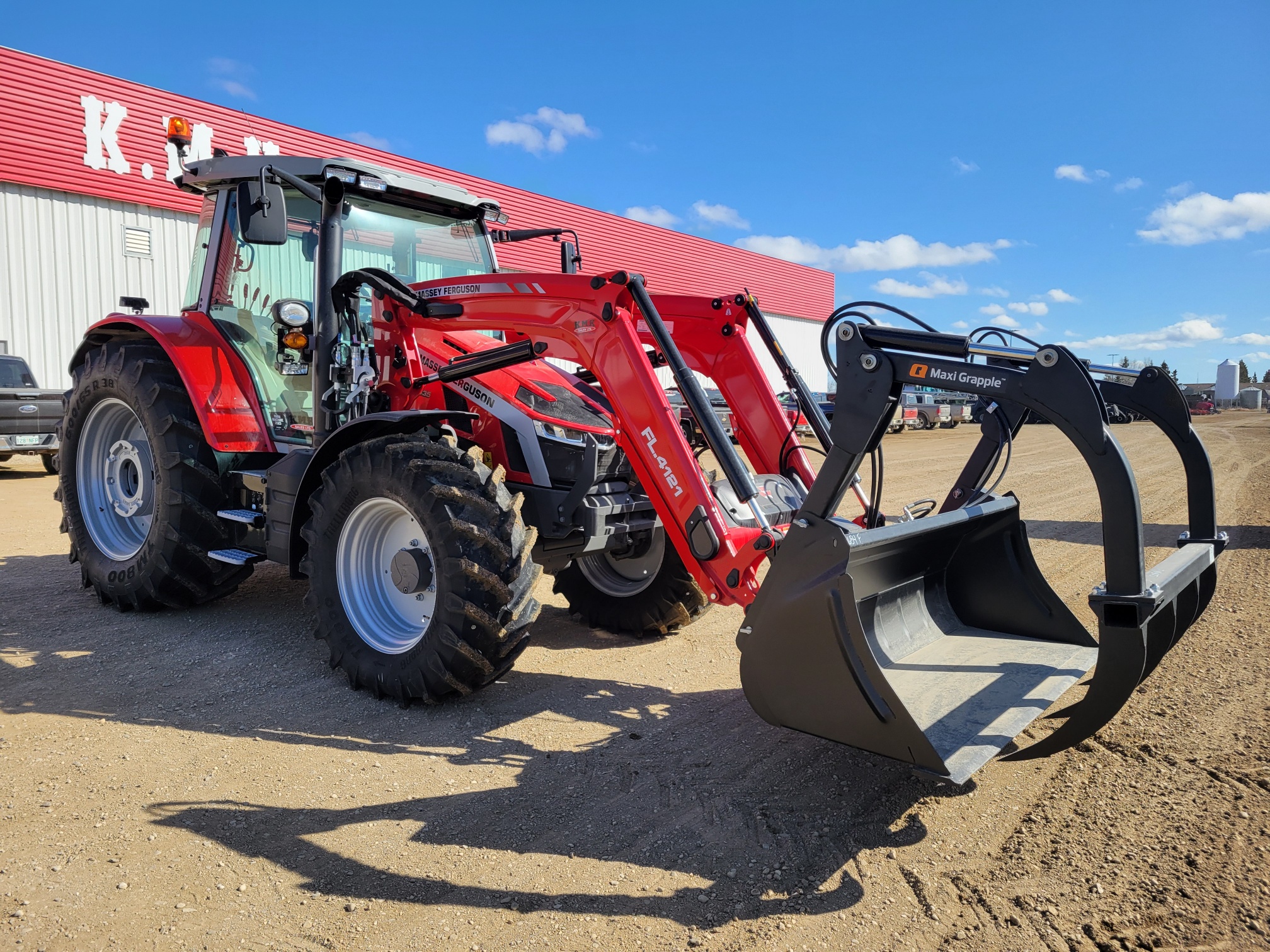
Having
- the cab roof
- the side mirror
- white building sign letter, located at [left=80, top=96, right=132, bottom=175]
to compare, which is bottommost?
the side mirror

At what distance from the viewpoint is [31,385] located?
39.1 feet

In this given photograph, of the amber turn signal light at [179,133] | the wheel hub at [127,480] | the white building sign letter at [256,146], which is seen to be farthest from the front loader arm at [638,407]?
the white building sign letter at [256,146]

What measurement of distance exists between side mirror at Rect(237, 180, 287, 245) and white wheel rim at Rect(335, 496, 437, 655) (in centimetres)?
135

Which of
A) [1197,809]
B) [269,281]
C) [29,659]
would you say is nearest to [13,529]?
[29,659]

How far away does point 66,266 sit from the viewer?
1391cm

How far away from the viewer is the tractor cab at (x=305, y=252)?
15.3 ft

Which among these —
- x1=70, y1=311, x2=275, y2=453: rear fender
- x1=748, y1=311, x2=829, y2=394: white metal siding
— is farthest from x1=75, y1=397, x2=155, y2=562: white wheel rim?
x1=748, y1=311, x2=829, y2=394: white metal siding

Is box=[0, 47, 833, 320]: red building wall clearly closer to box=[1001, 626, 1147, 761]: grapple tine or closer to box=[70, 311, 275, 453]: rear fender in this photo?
box=[70, 311, 275, 453]: rear fender

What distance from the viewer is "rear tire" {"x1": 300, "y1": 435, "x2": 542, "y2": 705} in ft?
12.0

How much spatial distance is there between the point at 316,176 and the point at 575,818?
354cm

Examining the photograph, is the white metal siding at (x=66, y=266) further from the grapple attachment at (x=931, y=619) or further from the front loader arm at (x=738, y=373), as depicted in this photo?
the grapple attachment at (x=931, y=619)

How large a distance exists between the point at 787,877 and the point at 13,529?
337 inches

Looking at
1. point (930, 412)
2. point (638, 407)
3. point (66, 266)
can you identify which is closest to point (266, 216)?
point (638, 407)

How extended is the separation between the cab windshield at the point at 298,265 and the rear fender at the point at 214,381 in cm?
6
